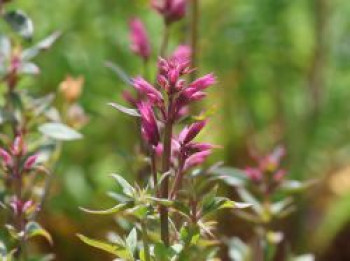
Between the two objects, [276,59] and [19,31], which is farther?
[276,59]

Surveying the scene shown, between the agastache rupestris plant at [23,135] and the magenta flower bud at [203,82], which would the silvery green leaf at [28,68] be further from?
the magenta flower bud at [203,82]

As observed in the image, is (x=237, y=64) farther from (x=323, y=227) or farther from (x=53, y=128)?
(x=53, y=128)

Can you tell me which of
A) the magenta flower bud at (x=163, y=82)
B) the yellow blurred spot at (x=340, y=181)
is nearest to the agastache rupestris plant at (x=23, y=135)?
the magenta flower bud at (x=163, y=82)

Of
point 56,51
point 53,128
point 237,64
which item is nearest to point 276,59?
point 237,64

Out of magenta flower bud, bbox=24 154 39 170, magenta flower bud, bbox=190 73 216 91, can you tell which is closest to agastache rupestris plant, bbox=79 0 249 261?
magenta flower bud, bbox=190 73 216 91

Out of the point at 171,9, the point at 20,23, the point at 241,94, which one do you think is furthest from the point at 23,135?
the point at 241,94
